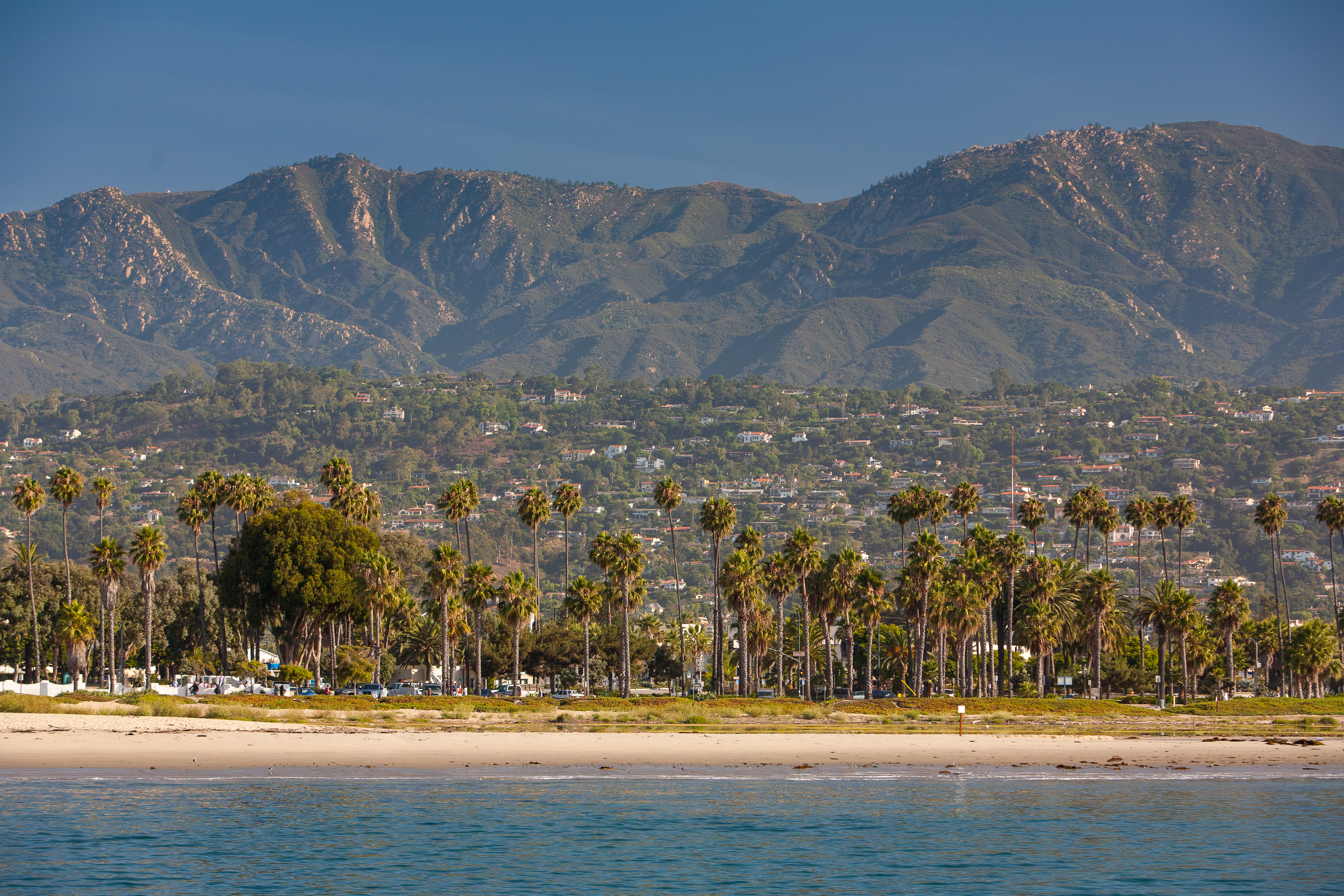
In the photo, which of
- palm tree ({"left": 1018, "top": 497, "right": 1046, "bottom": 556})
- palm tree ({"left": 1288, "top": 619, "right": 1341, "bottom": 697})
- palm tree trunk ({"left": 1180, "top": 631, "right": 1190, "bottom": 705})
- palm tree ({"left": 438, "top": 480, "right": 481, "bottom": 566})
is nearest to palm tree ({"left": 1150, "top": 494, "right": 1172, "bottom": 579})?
palm tree trunk ({"left": 1180, "top": 631, "right": 1190, "bottom": 705})

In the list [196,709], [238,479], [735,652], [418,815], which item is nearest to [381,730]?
[196,709]

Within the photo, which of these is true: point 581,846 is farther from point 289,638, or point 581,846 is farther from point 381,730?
point 289,638

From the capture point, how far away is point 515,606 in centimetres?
9288

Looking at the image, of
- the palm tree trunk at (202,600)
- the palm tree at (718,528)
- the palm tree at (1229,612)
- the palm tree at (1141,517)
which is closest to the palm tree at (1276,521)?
the palm tree at (1229,612)

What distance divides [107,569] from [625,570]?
35.0m

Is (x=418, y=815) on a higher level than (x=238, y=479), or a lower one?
lower

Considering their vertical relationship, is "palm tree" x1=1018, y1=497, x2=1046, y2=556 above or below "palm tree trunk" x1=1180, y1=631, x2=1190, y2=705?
above

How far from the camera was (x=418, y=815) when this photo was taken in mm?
41094

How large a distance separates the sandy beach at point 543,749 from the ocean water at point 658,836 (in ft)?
13.8

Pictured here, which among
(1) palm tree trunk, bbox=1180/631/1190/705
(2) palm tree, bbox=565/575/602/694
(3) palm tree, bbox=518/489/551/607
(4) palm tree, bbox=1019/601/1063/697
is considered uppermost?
(3) palm tree, bbox=518/489/551/607

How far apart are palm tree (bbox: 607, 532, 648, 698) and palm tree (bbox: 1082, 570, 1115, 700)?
33.1m

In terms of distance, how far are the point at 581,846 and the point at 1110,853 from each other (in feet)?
49.1

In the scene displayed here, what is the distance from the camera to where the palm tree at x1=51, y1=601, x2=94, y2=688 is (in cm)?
8519

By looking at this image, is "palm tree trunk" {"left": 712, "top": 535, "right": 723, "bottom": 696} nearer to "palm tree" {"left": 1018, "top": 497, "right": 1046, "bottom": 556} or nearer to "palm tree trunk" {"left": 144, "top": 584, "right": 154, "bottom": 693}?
"palm tree" {"left": 1018, "top": 497, "right": 1046, "bottom": 556}
